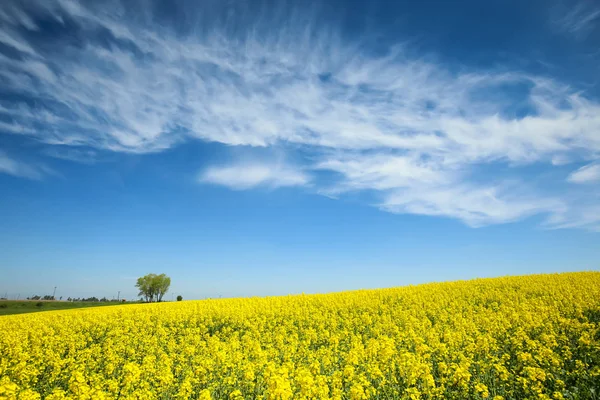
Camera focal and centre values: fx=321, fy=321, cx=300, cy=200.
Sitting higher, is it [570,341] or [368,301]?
[368,301]

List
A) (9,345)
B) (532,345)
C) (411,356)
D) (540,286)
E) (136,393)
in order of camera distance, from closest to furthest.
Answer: (136,393)
(411,356)
(532,345)
(9,345)
(540,286)

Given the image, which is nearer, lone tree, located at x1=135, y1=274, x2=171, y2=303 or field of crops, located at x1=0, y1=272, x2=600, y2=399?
field of crops, located at x1=0, y1=272, x2=600, y2=399

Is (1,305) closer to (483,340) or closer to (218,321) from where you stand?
(218,321)

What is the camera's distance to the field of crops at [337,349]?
8.82 m

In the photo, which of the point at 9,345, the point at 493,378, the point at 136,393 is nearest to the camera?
the point at 136,393

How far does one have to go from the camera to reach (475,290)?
25453 mm

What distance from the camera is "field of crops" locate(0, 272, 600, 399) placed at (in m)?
8.82

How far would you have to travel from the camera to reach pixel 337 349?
47.4 feet

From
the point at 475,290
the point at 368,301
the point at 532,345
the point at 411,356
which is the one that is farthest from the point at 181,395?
the point at 475,290

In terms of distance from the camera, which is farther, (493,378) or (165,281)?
(165,281)

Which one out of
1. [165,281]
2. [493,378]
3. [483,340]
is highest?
[165,281]

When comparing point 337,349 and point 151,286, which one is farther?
point 151,286

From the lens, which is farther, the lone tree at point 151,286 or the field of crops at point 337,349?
the lone tree at point 151,286

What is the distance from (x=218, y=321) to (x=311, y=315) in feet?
21.7
